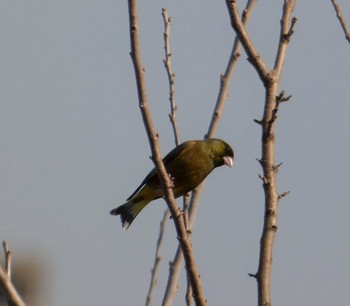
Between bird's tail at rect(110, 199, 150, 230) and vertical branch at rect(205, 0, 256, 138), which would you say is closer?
vertical branch at rect(205, 0, 256, 138)

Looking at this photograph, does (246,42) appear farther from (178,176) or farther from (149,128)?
(178,176)

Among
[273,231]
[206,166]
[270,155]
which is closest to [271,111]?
[270,155]

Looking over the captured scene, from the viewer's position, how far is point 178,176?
6.77 metres

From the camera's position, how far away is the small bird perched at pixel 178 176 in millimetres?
6617

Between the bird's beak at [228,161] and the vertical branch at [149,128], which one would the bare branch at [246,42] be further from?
the bird's beak at [228,161]

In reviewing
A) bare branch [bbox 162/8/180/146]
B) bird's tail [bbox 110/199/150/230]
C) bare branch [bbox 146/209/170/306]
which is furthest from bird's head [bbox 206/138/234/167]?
bare branch [bbox 162/8/180/146]

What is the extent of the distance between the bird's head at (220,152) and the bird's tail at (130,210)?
843 mm

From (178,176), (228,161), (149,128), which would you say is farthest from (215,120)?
(228,161)

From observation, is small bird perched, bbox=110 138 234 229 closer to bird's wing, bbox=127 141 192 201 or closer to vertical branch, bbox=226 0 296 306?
bird's wing, bbox=127 141 192 201

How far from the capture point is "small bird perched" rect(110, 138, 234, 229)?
21.7 feet

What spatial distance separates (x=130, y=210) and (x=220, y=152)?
111 centimetres

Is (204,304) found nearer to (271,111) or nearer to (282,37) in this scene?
(271,111)

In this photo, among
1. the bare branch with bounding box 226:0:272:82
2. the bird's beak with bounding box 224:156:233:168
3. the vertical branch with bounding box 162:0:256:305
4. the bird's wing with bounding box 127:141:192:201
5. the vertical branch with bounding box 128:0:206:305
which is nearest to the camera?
the vertical branch with bounding box 128:0:206:305

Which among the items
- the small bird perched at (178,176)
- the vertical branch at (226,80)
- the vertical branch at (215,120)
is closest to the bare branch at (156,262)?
the vertical branch at (215,120)
